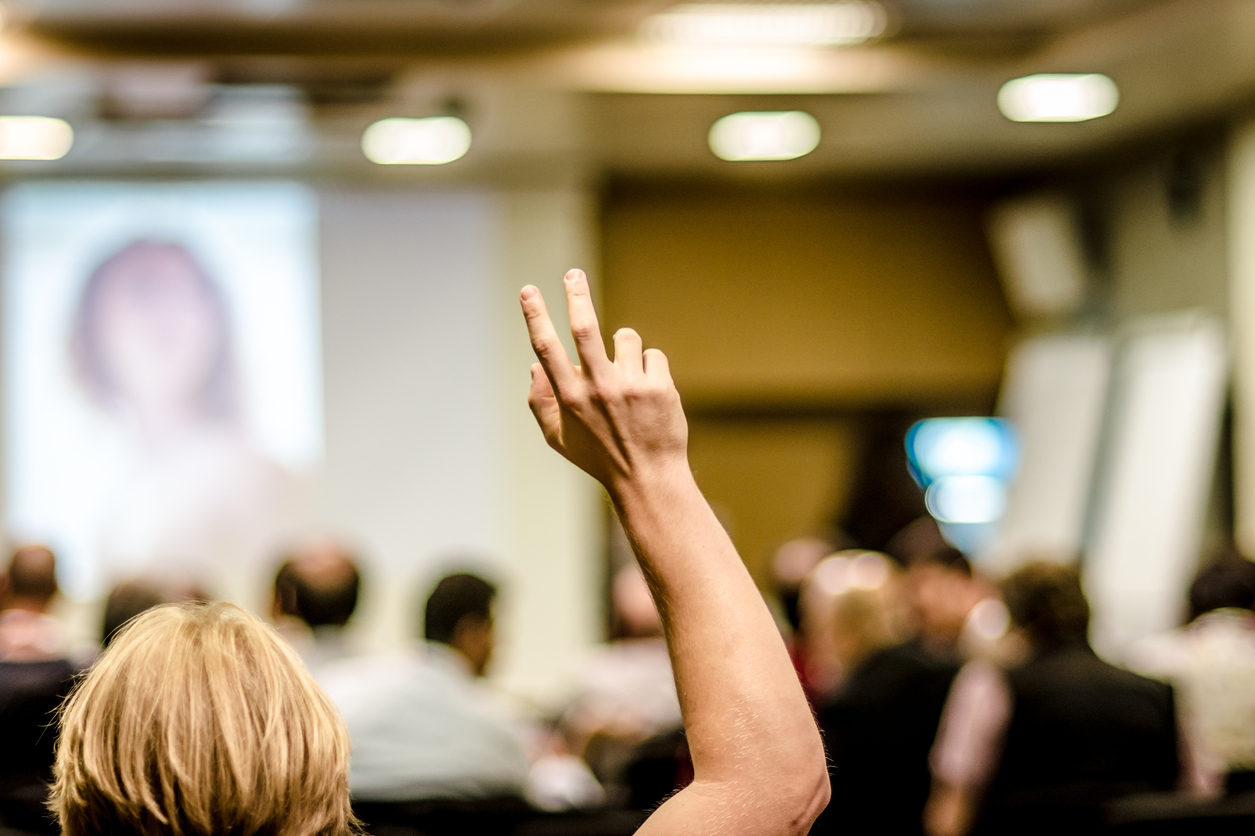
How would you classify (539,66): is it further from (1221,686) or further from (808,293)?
(1221,686)

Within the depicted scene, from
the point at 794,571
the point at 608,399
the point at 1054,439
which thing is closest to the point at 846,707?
the point at 794,571

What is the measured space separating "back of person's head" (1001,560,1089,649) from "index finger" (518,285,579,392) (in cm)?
288

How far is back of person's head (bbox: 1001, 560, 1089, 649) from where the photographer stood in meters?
3.55

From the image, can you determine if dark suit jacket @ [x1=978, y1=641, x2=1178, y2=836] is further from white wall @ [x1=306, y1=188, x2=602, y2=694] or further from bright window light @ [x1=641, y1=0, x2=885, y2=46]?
white wall @ [x1=306, y1=188, x2=602, y2=694]

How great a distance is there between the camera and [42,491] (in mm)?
7004

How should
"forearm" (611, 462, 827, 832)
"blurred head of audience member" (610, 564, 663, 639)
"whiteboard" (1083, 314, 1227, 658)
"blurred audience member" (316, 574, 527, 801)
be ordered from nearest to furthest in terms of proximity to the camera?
"forearm" (611, 462, 827, 832)
"blurred audience member" (316, 574, 527, 801)
"blurred head of audience member" (610, 564, 663, 639)
"whiteboard" (1083, 314, 1227, 658)

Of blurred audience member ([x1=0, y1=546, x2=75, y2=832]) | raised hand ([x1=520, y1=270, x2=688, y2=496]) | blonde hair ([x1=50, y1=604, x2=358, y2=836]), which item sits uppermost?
raised hand ([x1=520, y1=270, x2=688, y2=496])

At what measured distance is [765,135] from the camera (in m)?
6.44

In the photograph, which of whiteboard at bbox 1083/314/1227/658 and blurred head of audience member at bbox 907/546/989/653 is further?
whiteboard at bbox 1083/314/1227/658

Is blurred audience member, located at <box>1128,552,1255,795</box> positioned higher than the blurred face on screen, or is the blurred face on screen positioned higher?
the blurred face on screen

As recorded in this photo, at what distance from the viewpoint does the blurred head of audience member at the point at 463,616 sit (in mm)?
3568

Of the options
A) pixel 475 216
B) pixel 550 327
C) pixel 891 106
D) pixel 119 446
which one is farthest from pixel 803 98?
pixel 550 327

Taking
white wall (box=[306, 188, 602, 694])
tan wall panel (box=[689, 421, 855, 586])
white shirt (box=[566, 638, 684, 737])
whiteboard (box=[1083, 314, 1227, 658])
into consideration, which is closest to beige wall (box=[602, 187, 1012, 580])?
tan wall panel (box=[689, 421, 855, 586])

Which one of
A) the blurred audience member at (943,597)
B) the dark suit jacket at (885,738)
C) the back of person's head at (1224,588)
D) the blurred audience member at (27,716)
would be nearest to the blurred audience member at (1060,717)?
the dark suit jacket at (885,738)
